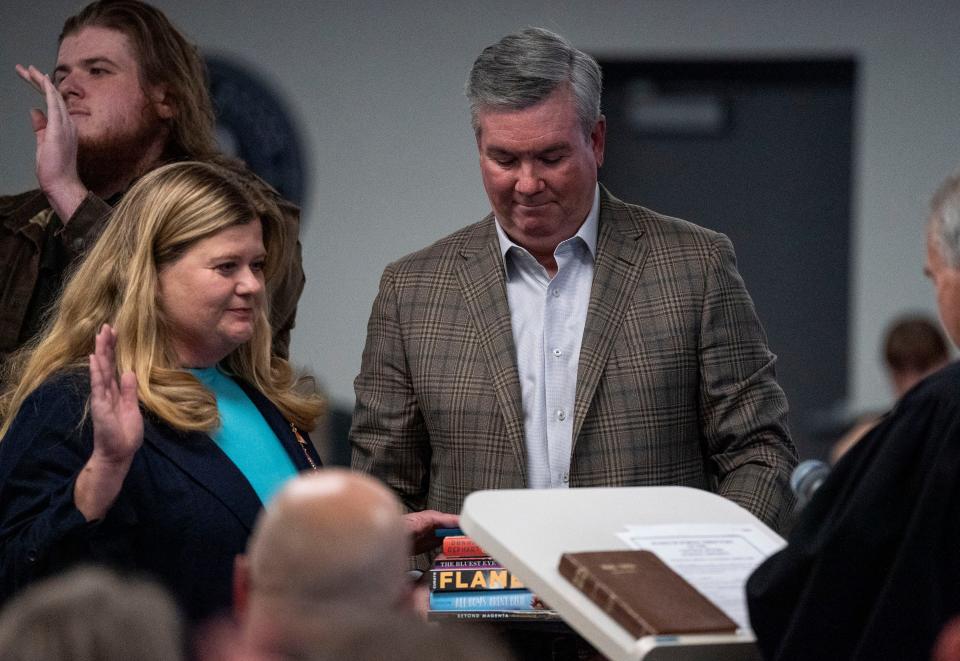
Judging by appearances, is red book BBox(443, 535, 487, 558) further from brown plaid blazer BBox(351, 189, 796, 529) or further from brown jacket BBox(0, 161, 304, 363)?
brown jacket BBox(0, 161, 304, 363)

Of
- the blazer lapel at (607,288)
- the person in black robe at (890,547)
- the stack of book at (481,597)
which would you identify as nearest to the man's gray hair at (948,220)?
the person in black robe at (890,547)

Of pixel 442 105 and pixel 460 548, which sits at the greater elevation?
pixel 442 105

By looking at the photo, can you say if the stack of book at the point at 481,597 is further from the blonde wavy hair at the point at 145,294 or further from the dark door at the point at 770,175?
the dark door at the point at 770,175

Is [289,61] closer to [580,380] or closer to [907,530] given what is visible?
[580,380]

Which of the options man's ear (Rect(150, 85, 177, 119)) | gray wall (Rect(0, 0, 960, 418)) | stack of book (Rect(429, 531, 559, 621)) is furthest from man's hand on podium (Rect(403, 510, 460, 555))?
gray wall (Rect(0, 0, 960, 418))

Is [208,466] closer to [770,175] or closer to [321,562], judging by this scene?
[321,562]

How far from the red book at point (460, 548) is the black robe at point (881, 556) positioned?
59 centimetres

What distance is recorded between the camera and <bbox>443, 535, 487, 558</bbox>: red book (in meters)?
2.36

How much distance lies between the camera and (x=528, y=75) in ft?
9.04

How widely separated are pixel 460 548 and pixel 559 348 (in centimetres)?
61

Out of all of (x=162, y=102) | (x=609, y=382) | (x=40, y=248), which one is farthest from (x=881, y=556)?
(x=162, y=102)

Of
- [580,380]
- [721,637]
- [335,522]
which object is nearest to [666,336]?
[580,380]

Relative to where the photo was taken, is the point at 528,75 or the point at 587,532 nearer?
the point at 587,532

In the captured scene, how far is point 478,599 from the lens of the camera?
2271 mm
